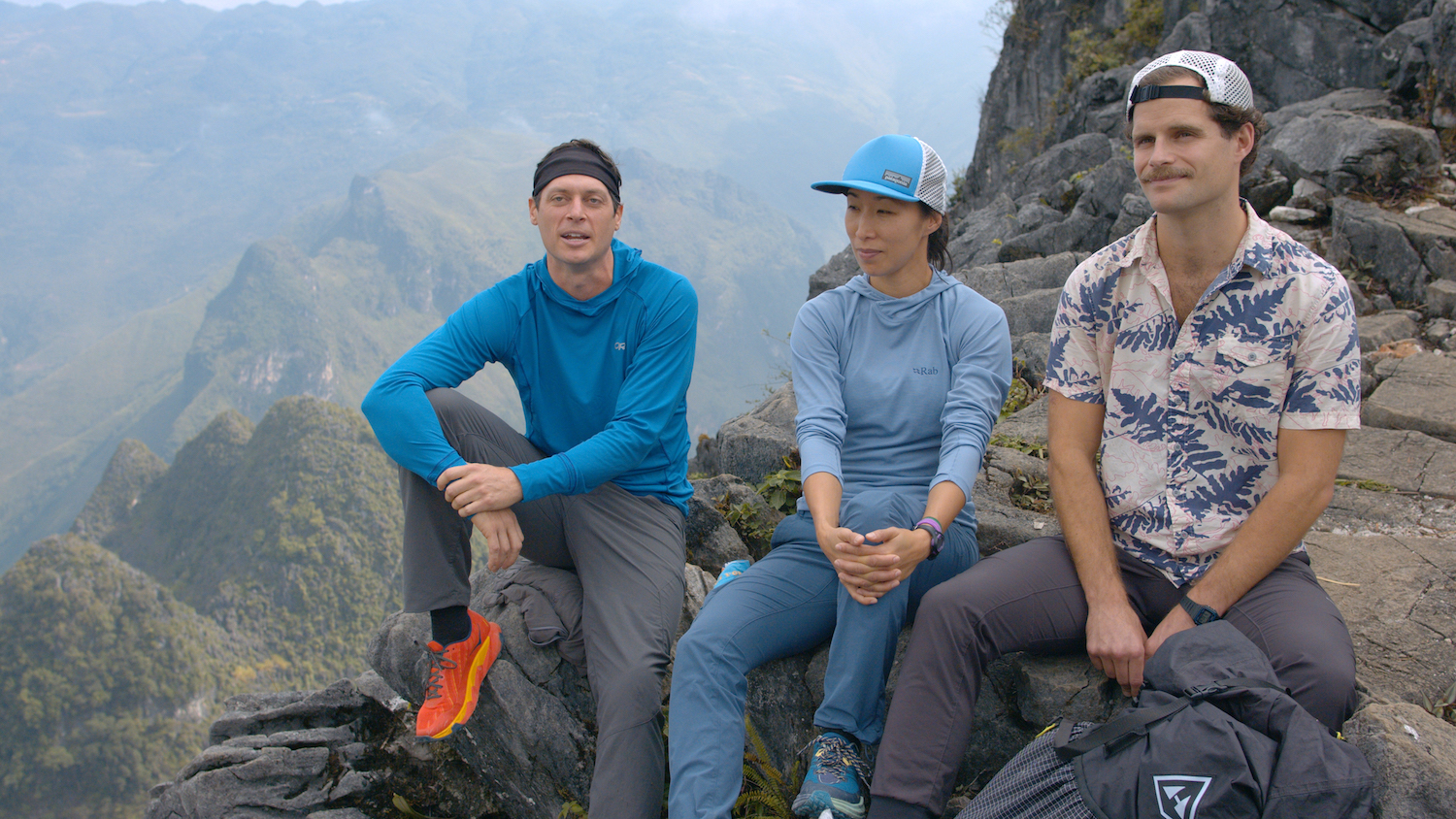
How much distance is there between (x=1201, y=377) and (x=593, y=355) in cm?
291

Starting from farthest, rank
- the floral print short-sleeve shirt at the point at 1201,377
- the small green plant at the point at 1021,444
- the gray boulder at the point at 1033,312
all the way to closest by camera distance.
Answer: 1. the gray boulder at the point at 1033,312
2. the small green plant at the point at 1021,444
3. the floral print short-sleeve shirt at the point at 1201,377

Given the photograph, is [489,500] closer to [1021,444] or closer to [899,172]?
[899,172]

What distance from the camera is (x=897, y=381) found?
12.6ft

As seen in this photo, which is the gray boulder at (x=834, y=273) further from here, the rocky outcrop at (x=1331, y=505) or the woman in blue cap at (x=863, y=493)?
the woman in blue cap at (x=863, y=493)

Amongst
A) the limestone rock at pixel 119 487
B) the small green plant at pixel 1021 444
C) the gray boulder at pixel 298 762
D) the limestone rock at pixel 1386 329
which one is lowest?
the limestone rock at pixel 119 487

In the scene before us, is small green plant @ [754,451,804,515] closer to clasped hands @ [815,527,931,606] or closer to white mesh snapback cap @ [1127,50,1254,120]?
clasped hands @ [815,527,931,606]

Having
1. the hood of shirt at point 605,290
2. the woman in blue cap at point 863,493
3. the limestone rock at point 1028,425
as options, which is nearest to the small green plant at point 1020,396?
the limestone rock at point 1028,425

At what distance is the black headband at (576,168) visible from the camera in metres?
4.50

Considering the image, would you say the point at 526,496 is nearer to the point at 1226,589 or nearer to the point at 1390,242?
the point at 1226,589

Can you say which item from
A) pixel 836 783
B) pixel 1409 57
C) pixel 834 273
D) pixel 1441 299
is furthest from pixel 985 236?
pixel 836 783

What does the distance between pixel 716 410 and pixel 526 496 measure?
614ft

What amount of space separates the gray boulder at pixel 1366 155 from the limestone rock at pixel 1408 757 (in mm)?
9112

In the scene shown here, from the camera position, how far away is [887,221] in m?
3.78

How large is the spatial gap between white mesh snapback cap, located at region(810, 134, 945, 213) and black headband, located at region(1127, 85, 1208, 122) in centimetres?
84
